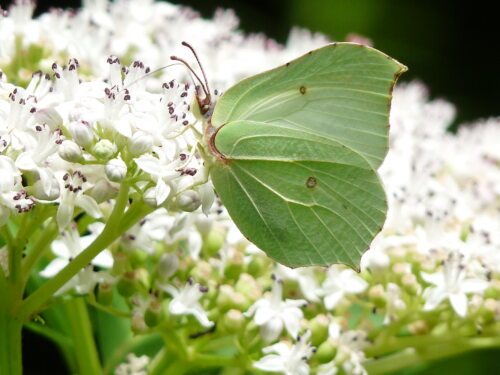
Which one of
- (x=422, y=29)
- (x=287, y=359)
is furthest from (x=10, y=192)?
(x=422, y=29)

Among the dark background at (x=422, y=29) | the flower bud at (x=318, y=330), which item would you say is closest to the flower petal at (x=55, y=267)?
the flower bud at (x=318, y=330)

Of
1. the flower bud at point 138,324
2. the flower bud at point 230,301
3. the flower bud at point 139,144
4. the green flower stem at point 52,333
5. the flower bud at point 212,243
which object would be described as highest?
the flower bud at point 212,243

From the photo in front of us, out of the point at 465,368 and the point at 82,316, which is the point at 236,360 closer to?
the point at 82,316

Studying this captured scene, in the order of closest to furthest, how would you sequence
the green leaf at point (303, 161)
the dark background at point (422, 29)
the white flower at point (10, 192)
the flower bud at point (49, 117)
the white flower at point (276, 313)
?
the white flower at point (10, 192) < the flower bud at point (49, 117) < the green leaf at point (303, 161) < the white flower at point (276, 313) < the dark background at point (422, 29)

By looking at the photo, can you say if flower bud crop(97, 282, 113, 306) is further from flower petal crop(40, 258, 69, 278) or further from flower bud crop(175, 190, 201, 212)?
flower bud crop(175, 190, 201, 212)

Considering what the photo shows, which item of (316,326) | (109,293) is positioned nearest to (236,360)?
(316,326)

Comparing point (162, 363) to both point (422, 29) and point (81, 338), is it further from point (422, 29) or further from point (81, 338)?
point (422, 29)

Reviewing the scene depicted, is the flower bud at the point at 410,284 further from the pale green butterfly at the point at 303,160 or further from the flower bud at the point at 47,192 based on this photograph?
the flower bud at the point at 47,192
